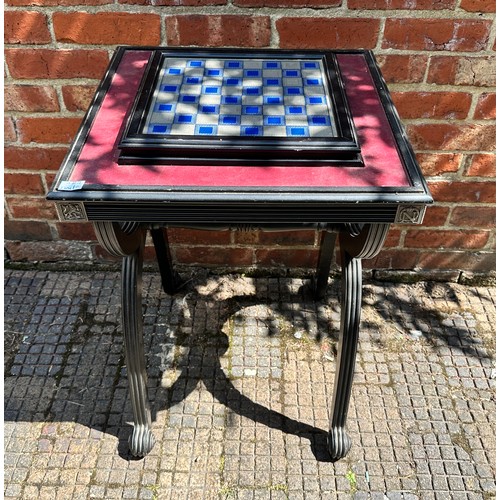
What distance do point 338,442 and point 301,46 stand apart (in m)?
1.50

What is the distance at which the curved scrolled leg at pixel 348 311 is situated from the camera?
1668mm

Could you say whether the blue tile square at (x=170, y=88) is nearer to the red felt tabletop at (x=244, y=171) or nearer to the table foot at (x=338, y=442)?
the red felt tabletop at (x=244, y=171)

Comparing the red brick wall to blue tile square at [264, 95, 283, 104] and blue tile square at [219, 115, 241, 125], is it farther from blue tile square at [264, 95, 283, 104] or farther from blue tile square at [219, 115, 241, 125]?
blue tile square at [219, 115, 241, 125]

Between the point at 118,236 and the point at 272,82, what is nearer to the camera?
the point at 118,236

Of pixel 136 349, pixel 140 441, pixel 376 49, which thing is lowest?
pixel 140 441

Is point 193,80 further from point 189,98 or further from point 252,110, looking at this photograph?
point 252,110

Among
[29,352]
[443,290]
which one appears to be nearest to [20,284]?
[29,352]

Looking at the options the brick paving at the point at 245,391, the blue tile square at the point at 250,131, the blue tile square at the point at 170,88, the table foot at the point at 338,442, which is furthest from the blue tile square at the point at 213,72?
the table foot at the point at 338,442

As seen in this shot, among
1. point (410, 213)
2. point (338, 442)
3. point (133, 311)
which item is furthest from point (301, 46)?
point (338, 442)

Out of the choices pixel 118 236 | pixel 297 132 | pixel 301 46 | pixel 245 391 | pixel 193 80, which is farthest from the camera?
pixel 245 391

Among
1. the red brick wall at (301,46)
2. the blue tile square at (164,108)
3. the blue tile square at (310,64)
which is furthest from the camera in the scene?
the red brick wall at (301,46)

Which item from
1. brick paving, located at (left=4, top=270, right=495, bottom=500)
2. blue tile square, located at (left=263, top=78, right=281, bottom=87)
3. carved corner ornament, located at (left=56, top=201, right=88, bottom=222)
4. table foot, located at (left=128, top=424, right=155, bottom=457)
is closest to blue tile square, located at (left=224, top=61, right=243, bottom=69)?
blue tile square, located at (left=263, top=78, right=281, bottom=87)

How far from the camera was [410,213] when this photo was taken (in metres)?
1.46

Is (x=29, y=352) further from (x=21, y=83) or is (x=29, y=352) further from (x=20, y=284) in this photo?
(x=21, y=83)
